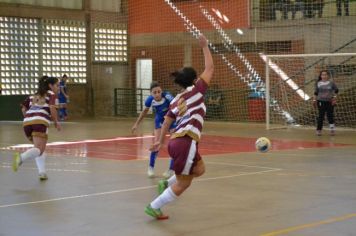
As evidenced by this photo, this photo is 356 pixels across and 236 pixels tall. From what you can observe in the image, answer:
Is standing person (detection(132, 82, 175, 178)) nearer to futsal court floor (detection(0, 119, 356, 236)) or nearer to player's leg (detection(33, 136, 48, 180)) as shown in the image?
futsal court floor (detection(0, 119, 356, 236))

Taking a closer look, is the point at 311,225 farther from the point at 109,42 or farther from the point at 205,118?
the point at 109,42


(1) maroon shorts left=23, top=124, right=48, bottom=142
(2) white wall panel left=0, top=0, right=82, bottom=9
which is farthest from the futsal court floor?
(2) white wall panel left=0, top=0, right=82, bottom=9

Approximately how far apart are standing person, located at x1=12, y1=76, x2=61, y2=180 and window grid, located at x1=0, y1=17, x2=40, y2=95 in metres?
16.8

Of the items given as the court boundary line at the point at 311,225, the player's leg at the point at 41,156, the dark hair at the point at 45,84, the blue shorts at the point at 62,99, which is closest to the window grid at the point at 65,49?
the blue shorts at the point at 62,99

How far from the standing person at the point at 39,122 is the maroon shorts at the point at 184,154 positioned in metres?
→ 4.11

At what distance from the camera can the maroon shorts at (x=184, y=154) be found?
7414mm

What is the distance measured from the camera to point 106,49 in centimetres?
3091

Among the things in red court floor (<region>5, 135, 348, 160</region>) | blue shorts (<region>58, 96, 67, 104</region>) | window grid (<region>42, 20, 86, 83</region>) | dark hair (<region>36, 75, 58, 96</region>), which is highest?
window grid (<region>42, 20, 86, 83</region>)

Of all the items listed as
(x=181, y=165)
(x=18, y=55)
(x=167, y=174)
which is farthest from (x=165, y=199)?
(x=18, y=55)

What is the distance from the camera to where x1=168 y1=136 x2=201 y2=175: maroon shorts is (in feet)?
24.3

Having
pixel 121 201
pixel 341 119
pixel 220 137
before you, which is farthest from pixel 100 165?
pixel 341 119

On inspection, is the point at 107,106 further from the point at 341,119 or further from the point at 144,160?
the point at 144,160

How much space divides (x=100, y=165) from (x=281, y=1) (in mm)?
16204

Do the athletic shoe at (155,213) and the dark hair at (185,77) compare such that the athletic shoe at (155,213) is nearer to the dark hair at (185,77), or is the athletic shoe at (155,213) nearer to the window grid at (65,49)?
the dark hair at (185,77)
